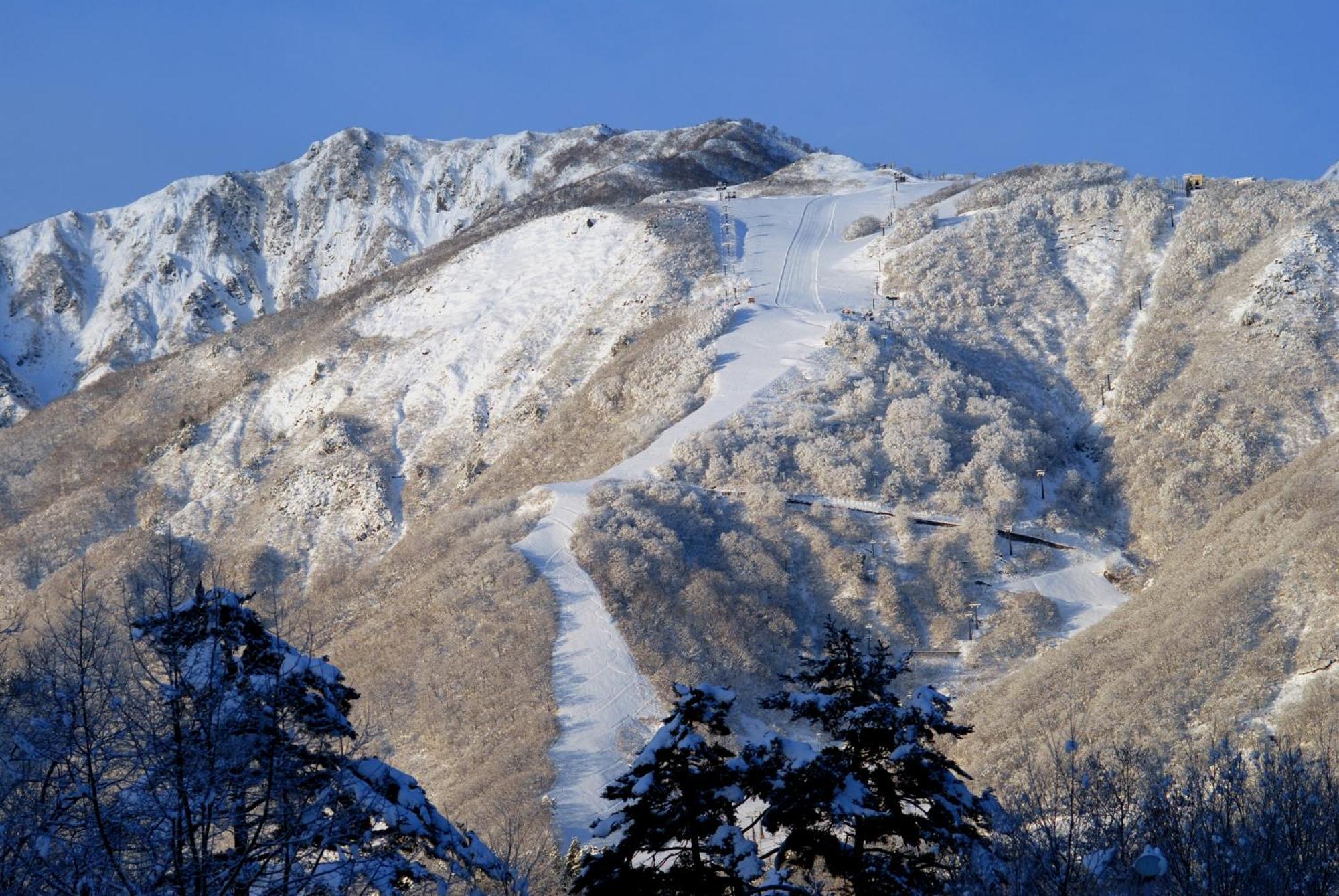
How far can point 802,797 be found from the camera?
12.2 m

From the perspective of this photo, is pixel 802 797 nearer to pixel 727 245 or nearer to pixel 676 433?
pixel 676 433

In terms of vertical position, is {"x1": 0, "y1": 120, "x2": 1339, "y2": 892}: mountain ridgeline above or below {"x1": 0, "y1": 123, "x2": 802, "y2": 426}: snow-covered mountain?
below

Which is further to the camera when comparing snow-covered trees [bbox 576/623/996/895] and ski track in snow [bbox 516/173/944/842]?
ski track in snow [bbox 516/173/944/842]

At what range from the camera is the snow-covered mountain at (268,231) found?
105125mm

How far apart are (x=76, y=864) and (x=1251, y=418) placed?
1753 inches

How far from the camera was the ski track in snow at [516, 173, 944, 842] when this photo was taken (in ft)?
95.3

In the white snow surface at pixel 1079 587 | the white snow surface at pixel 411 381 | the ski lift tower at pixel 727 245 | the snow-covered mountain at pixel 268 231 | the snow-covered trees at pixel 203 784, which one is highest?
the snow-covered mountain at pixel 268 231

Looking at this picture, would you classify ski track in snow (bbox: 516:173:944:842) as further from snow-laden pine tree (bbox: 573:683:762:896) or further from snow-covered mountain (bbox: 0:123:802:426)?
snow-covered mountain (bbox: 0:123:802:426)

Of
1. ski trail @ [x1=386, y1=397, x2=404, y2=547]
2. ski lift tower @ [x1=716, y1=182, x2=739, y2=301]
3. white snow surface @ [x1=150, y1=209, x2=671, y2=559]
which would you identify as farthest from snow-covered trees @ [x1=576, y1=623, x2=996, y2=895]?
ski lift tower @ [x1=716, y1=182, x2=739, y2=301]

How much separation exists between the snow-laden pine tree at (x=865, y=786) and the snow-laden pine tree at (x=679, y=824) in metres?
0.72

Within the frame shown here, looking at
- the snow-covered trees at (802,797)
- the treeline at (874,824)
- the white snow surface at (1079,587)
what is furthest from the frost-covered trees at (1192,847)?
the white snow surface at (1079,587)

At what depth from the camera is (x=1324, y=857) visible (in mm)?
11883

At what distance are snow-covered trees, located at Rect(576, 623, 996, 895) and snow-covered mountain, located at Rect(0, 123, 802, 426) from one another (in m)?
86.9

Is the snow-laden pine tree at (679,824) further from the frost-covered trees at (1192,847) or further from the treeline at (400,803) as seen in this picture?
the frost-covered trees at (1192,847)
